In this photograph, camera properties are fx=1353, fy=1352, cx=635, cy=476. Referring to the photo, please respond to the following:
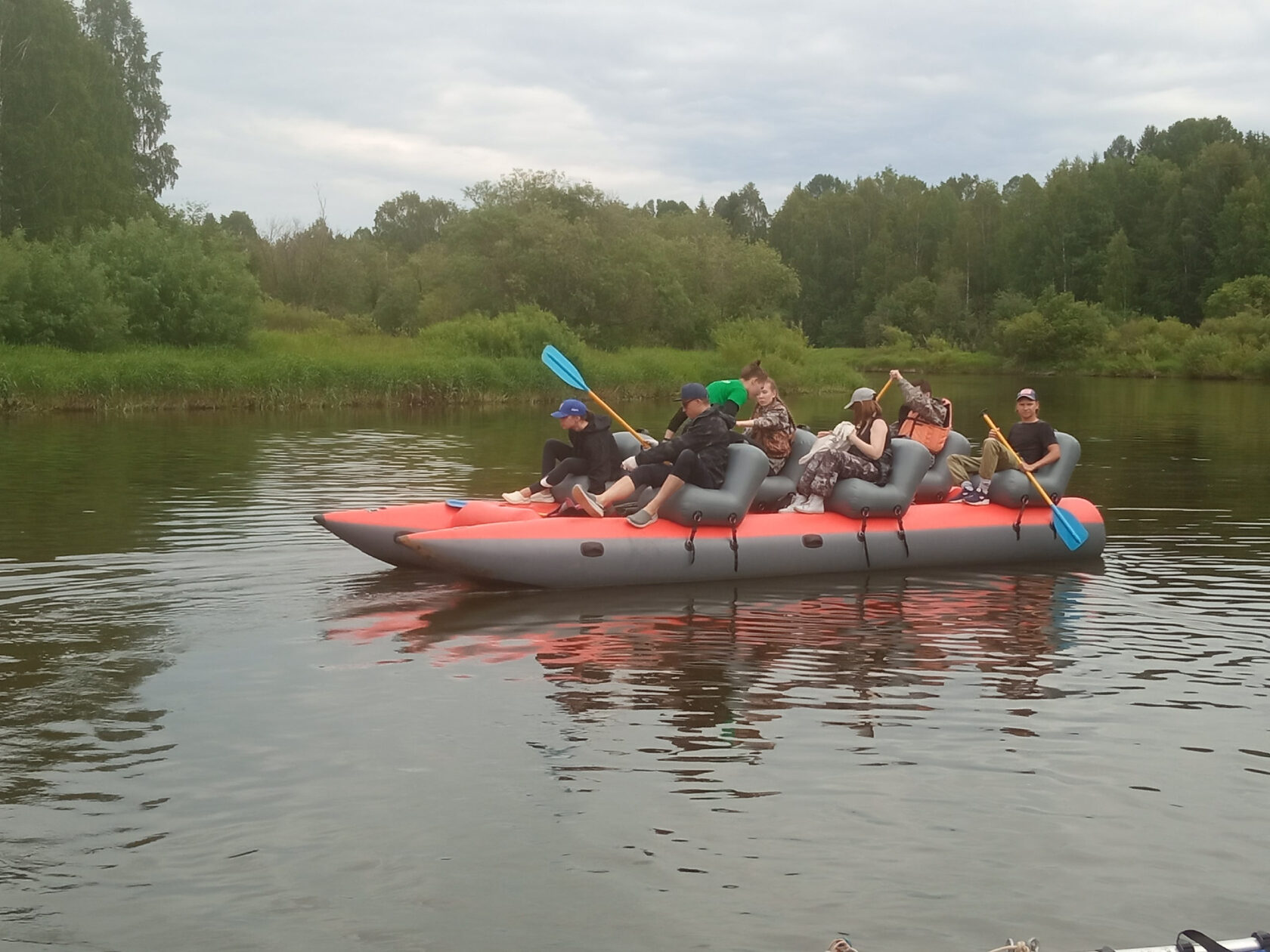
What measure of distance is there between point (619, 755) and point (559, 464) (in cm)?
455

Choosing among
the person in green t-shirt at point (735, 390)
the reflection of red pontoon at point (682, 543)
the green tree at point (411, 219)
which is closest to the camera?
the reflection of red pontoon at point (682, 543)

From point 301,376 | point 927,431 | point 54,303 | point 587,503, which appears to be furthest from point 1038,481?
point 54,303

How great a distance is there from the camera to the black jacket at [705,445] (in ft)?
31.2

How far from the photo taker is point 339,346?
108ft

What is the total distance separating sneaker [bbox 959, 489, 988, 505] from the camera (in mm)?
10919

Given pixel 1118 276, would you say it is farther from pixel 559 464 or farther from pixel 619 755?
pixel 619 755

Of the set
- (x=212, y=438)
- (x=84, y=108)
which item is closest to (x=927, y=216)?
(x=84, y=108)

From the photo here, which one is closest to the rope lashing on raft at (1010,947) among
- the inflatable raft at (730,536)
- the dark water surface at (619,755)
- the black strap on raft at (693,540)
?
the dark water surface at (619,755)

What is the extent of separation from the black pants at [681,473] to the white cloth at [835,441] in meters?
1.08

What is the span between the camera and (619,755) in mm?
5781

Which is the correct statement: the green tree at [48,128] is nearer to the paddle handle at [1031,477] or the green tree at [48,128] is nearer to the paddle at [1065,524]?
the paddle handle at [1031,477]

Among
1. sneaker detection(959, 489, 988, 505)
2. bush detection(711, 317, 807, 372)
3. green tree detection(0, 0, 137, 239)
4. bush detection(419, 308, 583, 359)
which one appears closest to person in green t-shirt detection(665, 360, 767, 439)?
sneaker detection(959, 489, 988, 505)

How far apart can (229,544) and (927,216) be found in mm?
81071

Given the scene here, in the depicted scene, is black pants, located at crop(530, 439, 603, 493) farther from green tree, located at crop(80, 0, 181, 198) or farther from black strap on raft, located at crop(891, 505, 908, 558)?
green tree, located at crop(80, 0, 181, 198)
